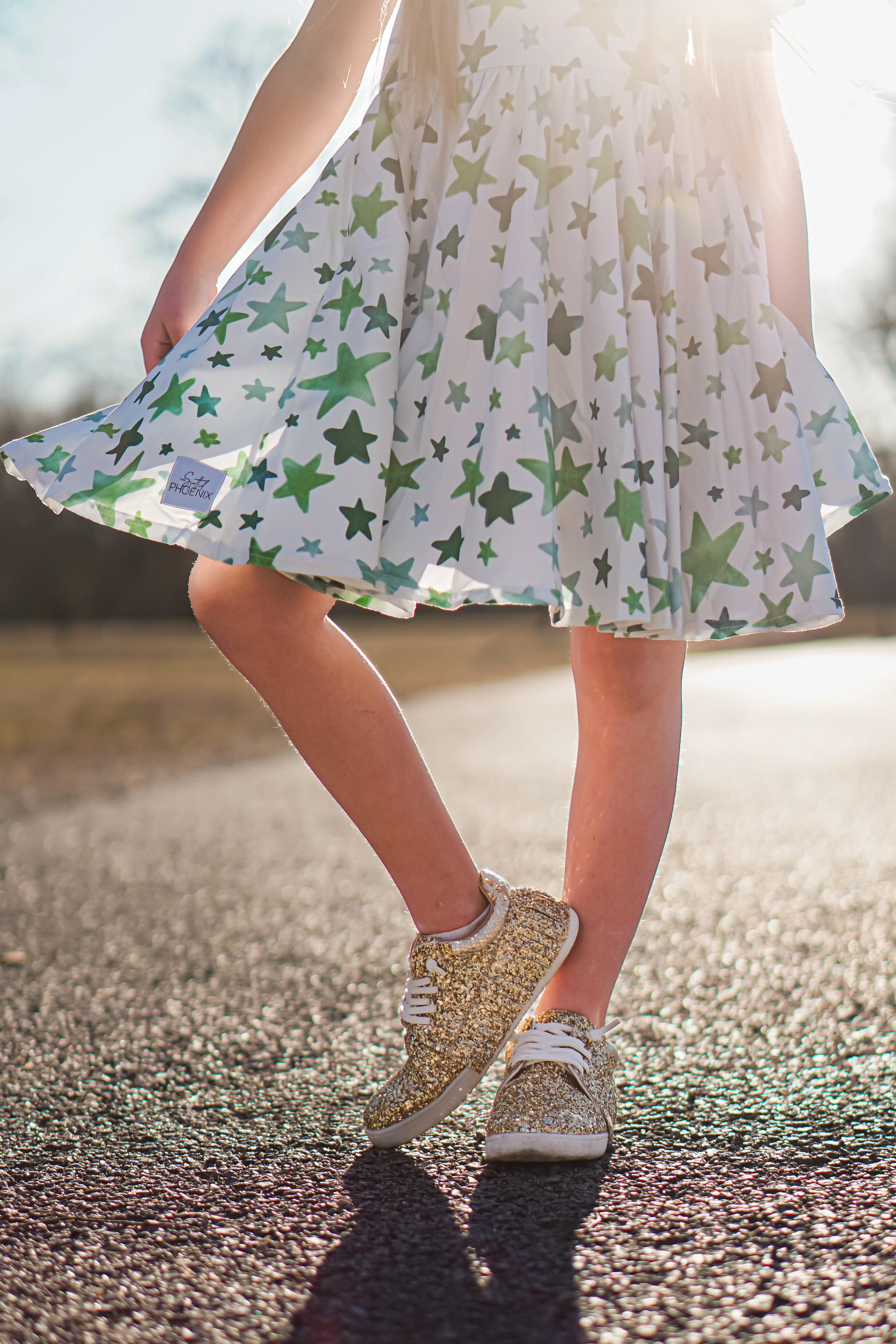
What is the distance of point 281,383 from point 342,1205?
889 millimetres

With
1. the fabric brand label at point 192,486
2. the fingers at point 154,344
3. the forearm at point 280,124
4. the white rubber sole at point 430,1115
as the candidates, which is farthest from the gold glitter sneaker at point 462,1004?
the forearm at point 280,124

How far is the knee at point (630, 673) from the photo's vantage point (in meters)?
1.58

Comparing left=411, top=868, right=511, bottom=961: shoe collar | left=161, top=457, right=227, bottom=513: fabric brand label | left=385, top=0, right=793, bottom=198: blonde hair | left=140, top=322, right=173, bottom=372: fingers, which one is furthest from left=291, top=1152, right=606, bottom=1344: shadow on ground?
left=385, top=0, right=793, bottom=198: blonde hair

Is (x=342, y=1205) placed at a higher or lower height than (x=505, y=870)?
higher

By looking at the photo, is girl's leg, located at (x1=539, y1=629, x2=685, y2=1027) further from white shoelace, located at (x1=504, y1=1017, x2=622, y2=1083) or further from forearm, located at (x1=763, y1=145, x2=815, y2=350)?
forearm, located at (x1=763, y1=145, x2=815, y2=350)

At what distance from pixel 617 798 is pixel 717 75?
92 cm

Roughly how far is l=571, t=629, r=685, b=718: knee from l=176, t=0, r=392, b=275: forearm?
0.69 meters

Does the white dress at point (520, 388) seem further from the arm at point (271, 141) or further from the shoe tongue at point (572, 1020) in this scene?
the shoe tongue at point (572, 1020)

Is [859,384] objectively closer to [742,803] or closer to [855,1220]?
[742,803]

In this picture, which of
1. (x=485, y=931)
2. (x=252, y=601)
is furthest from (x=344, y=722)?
(x=485, y=931)

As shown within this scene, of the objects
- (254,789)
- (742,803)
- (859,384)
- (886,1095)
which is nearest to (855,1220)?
(886,1095)

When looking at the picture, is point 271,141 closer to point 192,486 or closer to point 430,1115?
point 192,486

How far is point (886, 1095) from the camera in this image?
5.20 ft

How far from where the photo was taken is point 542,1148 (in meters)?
1.39
